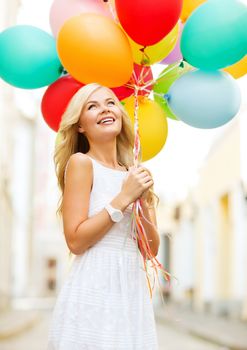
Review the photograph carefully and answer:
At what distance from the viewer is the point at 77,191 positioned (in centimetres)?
255

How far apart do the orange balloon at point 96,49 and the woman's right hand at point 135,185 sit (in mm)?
766

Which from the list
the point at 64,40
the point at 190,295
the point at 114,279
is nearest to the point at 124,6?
the point at 64,40

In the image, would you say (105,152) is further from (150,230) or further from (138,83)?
(138,83)

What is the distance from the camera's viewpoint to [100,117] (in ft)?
8.86

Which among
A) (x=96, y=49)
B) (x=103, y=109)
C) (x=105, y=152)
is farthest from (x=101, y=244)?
(x=96, y=49)

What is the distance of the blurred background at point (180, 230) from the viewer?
42.3 feet

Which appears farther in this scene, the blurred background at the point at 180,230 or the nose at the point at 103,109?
the blurred background at the point at 180,230

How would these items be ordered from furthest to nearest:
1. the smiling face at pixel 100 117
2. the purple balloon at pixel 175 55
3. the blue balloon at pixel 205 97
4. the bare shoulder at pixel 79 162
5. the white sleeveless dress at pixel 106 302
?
1. the purple balloon at pixel 175 55
2. the blue balloon at pixel 205 97
3. the smiling face at pixel 100 117
4. the bare shoulder at pixel 79 162
5. the white sleeveless dress at pixel 106 302

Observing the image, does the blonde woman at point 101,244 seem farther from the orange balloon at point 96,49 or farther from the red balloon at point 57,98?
the red balloon at point 57,98

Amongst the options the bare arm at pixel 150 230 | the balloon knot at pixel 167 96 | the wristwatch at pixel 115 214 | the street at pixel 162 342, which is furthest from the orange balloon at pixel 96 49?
the street at pixel 162 342

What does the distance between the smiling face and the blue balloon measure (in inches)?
27.9

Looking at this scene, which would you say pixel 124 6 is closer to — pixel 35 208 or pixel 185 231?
pixel 185 231

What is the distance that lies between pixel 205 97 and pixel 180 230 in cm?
2397

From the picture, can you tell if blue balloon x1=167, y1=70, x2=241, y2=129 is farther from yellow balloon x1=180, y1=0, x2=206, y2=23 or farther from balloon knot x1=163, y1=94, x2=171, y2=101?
yellow balloon x1=180, y1=0, x2=206, y2=23
